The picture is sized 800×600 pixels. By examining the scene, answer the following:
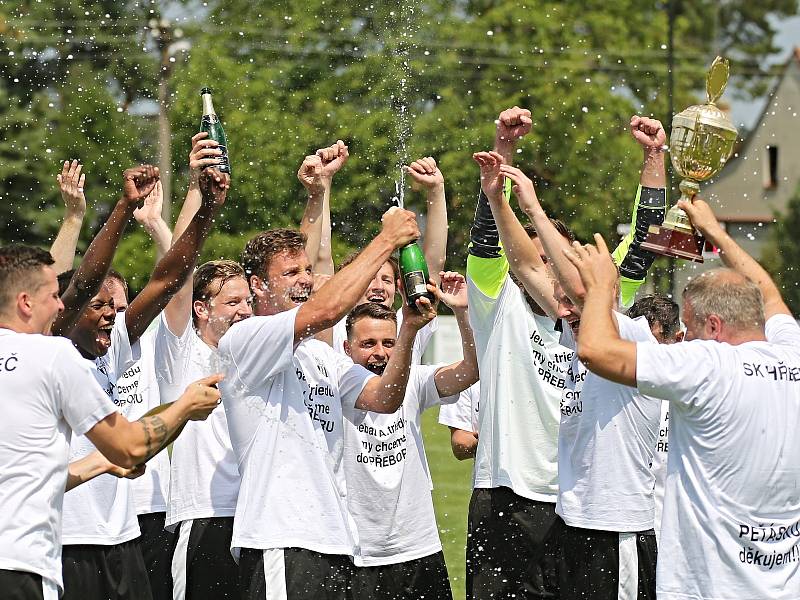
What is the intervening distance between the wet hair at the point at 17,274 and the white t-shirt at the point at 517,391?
2.42 m

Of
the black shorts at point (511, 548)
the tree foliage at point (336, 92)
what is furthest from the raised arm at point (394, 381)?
A: the tree foliage at point (336, 92)

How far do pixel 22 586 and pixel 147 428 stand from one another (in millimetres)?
727

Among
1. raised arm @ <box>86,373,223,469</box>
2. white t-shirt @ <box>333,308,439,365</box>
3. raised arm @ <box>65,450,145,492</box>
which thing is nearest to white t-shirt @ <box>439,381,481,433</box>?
white t-shirt @ <box>333,308,439,365</box>

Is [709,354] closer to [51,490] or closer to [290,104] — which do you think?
[51,490]

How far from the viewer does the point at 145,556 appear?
6688 millimetres

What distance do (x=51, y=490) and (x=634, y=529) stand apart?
2.68 metres

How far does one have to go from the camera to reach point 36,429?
4.56 metres

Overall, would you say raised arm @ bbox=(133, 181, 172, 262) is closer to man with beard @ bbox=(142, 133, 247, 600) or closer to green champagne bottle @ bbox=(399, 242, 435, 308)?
man with beard @ bbox=(142, 133, 247, 600)

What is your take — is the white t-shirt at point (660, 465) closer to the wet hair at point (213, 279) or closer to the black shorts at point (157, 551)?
the wet hair at point (213, 279)

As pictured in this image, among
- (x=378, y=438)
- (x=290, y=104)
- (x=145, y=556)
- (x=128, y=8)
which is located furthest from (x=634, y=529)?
(x=128, y=8)

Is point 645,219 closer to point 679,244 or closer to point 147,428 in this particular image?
point 679,244

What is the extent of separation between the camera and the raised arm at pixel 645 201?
254 inches

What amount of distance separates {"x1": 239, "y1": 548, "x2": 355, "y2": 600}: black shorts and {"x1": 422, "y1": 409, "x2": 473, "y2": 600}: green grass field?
389cm

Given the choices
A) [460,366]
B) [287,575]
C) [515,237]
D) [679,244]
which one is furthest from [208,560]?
[679,244]
